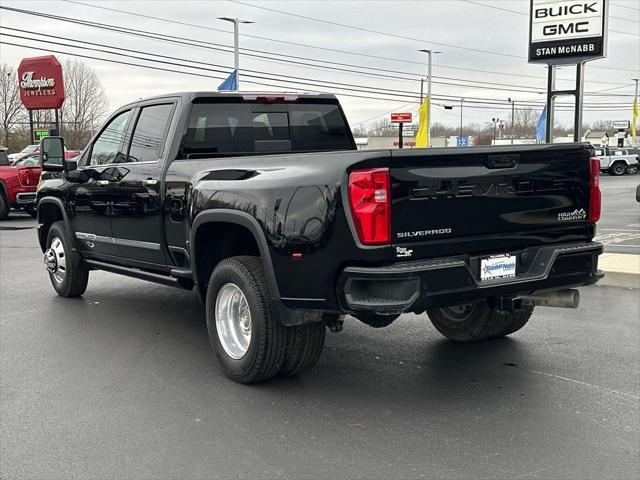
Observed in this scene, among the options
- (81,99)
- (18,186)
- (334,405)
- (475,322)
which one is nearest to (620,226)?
(475,322)

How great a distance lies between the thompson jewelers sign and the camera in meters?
32.3

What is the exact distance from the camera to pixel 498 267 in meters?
4.50

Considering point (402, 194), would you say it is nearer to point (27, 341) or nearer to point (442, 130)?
point (27, 341)

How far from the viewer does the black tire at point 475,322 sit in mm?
5812

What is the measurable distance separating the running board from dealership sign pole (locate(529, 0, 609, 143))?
7.43 meters

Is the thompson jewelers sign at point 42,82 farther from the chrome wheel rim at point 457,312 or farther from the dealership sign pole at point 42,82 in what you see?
the chrome wheel rim at point 457,312

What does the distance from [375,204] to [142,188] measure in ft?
8.78

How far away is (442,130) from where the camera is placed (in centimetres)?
11794

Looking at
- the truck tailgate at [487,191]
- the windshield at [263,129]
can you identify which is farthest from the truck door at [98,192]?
the truck tailgate at [487,191]

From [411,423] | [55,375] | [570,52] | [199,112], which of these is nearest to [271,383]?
[411,423]

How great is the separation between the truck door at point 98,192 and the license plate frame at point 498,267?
3654mm

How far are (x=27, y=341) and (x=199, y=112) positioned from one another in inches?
97.2

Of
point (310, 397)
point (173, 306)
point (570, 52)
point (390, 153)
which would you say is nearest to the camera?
point (390, 153)

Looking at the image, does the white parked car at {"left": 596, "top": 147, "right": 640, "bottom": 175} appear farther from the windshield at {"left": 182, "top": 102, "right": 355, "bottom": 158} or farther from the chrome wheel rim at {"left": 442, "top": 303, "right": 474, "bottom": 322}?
the chrome wheel rim at {"left": 442, "top": 303, "right": 474, "bottom": 322}
